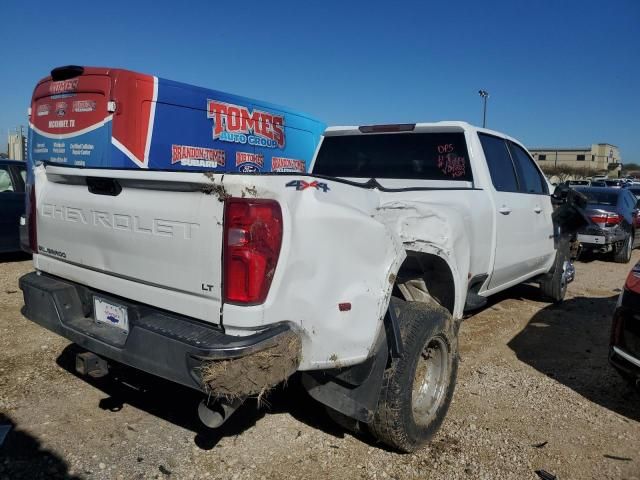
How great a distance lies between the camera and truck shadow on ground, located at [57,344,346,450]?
338 cm

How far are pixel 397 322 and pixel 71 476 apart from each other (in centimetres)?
196

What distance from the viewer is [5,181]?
8.43 m

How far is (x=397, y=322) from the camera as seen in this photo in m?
2.96

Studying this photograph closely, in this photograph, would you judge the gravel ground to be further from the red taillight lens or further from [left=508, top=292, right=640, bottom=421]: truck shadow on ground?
the red taillight lens

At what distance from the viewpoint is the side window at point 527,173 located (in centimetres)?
541

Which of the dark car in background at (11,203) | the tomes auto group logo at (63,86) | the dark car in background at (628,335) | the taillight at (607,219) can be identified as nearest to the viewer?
the dark car in background at (628,335)

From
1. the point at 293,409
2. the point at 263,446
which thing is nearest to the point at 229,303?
the point at 263,446

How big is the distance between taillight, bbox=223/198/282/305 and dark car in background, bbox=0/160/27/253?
7453mm

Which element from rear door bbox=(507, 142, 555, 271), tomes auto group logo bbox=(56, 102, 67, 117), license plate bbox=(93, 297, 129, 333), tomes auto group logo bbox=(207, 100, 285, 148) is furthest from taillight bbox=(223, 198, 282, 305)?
tomes auto group logo bbox=(207, 100, 285, 148)

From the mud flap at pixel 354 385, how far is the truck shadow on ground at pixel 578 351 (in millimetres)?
2146

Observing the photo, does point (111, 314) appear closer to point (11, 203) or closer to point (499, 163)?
point (499, 163)

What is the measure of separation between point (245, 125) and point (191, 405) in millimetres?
4505

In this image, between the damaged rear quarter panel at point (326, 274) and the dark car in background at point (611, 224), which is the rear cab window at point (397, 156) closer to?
the damaged rear quarter panel at point (326, 274)

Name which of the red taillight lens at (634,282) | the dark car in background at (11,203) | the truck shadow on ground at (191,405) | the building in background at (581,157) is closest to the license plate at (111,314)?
the truck shadow on ground at (191,405)
